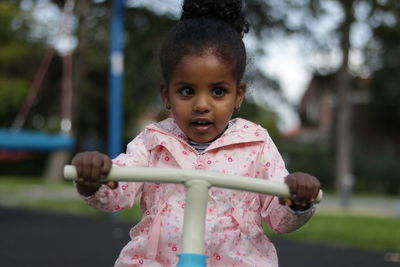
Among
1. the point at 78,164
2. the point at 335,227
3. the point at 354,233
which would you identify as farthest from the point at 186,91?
the point at 335,227

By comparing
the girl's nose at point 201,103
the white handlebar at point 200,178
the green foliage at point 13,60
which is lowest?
the white handlebar at point 200,178

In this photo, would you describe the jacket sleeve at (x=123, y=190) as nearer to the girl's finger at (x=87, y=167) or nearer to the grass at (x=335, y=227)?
the girl's finger at (x=87, y=167)

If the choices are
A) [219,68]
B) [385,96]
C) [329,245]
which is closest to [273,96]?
[385,96]

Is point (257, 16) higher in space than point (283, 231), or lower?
higher

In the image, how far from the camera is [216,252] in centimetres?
197

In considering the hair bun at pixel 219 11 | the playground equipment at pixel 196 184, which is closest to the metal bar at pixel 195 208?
the playground equipment at pixel 196 184

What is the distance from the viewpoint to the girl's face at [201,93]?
6.44 ft

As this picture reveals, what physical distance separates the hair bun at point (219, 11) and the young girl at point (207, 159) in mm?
82

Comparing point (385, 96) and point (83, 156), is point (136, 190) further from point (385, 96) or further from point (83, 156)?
point (385, 96)

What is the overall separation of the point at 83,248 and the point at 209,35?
17.4 ft

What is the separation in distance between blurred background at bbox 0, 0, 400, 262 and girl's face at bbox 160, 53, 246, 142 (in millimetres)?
6135

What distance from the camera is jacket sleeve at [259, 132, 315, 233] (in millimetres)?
1892

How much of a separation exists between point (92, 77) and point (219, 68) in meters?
25.3

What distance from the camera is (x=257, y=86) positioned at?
20.2m
